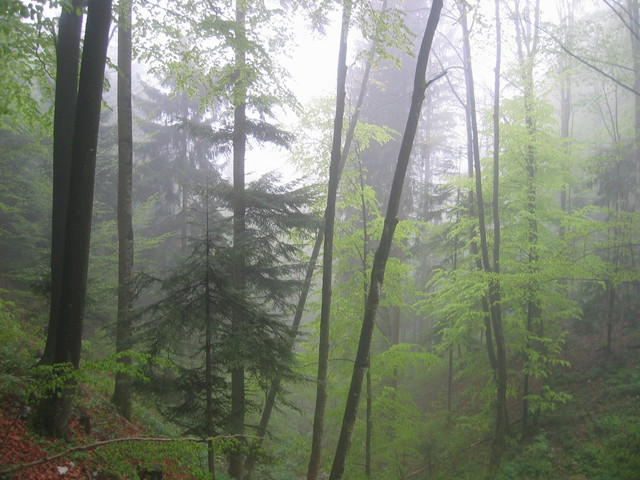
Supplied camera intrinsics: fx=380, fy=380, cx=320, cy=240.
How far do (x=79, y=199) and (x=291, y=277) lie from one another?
7.35 metres

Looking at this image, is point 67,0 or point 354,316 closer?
point 67,0

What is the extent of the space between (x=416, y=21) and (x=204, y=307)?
16558mm

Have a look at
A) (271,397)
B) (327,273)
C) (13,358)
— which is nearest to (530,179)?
(327,273)

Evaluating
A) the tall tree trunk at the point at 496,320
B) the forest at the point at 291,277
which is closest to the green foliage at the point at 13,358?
the forest at the point at 291,277

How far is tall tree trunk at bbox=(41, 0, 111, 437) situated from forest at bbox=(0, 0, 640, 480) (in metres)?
0.03

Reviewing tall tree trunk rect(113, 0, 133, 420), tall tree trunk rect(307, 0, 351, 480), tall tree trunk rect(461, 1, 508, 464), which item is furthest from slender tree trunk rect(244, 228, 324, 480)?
tall tree trunk rect(461, 1, 508, 464)

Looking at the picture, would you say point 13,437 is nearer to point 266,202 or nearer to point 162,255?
point 266,202

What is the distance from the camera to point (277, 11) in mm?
8539

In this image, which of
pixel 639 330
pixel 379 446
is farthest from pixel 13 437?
pixel 639 330

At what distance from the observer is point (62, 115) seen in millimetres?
5871

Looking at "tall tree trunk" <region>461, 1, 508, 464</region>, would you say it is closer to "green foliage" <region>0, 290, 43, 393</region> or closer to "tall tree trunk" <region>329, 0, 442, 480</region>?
"tall tree trunk" <region>329, 0, 442, 480</region>

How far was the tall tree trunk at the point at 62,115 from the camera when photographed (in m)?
5.67

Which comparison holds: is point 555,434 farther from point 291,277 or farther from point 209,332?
point 209,332

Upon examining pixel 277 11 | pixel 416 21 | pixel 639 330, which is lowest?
pixel 639 330
